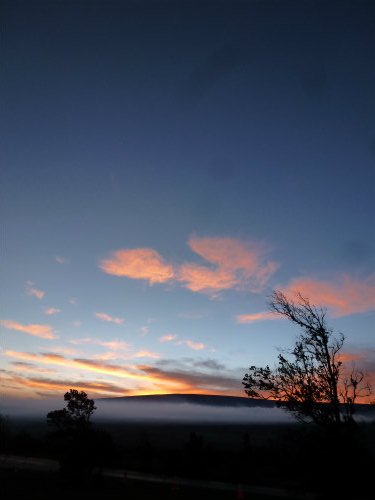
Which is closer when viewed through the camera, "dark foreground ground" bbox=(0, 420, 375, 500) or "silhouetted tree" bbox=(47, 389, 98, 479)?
"dark foreground ground" bbox=(0, 420, 375, 500)

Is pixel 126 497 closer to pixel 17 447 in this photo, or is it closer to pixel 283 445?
pixel 283 445

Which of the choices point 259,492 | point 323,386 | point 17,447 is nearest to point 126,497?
point 259,492

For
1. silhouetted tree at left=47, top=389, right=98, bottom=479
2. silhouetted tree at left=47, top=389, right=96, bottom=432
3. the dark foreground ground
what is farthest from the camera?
silhouetted tree at left=47, top=389, right=96, bottom=432

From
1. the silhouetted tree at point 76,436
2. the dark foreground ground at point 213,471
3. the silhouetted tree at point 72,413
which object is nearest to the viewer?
the dark foreground ground at point 213,471

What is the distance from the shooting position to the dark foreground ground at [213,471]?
18359mm

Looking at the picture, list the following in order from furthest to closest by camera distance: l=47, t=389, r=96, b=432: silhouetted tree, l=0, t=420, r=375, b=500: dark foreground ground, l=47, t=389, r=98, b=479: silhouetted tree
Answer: l=47, t=389, r=96, b=432: silhouetted tree, l=47, t=389, r=98, b=479: silhouetted tree, l=0, t=420, r=375, b=500: dark foreground ground

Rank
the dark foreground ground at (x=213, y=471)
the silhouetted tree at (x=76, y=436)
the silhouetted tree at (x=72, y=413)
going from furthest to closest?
the silhouetted tree at (x=72, y=413), the silhouetted tree at (x=76, y=436), the dark foreground ground at (x=213, y=471)

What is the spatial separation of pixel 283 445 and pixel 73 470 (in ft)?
97.9

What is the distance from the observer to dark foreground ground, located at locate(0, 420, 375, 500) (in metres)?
18.4

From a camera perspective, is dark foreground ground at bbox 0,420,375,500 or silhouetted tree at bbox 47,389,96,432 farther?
silhouetted tree at bbox 47,389,96,432

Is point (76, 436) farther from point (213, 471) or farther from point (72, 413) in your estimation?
point (213, 471)

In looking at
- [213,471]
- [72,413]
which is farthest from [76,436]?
Result: [213,471]

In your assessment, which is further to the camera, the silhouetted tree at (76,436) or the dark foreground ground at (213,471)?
the silhouetted tree at (76,436)

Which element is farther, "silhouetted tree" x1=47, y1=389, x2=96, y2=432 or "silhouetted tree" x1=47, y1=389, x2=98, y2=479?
"silhouetted tree" x1=47, y1=389, x2=96, y2=432
